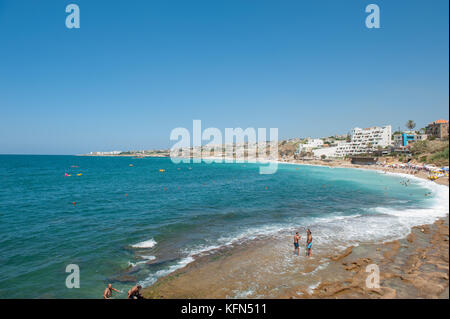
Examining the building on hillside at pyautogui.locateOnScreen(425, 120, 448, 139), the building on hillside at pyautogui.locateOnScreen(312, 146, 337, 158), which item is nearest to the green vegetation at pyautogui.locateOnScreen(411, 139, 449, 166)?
the building on hillside at pyautogui.locateOnScreen(425, 120, 448, 139)

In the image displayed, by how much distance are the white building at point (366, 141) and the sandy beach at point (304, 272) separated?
112416 millimetres

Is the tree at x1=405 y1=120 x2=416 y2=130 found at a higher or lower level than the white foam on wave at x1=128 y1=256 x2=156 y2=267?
higher

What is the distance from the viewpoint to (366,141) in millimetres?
120625

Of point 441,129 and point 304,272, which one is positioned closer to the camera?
point 441,129

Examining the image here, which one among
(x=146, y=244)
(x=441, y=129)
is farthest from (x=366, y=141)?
(x=441, y=129)

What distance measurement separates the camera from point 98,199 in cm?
3553

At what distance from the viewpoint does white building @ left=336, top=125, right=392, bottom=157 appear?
112 m

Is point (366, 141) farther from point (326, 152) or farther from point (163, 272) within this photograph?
point (163, 272)

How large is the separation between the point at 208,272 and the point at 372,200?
28.8 m

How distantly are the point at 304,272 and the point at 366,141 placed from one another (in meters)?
128

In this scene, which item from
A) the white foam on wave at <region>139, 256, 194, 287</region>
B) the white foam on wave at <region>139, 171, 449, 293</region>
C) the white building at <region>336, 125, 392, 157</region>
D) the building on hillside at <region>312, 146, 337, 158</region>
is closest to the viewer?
the white foam on wave at <region>139, 256, 194, 287</region>

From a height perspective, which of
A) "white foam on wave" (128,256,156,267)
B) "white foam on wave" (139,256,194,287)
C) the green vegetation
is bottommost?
"white foam on wave" (128,256,156,267)

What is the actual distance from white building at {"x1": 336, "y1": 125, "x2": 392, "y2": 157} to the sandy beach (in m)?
112

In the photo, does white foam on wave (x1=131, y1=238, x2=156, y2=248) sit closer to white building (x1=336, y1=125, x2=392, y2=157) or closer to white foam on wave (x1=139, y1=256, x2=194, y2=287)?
white foam on wave (x1=139, y1=256, x2=194, y2=287)
